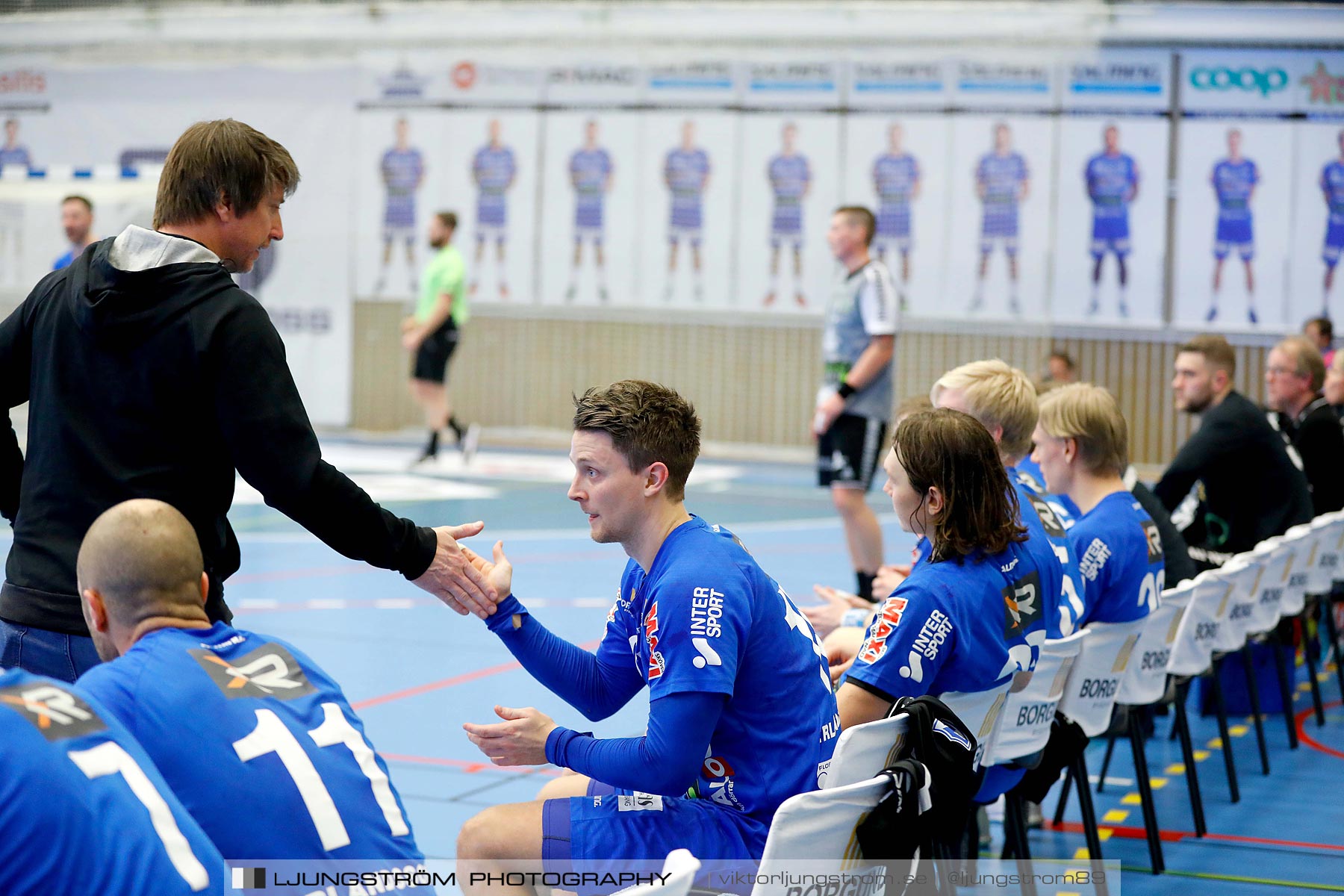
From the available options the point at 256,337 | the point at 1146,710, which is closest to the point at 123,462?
the point at 256,337

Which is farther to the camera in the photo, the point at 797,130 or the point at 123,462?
the point at 797,130

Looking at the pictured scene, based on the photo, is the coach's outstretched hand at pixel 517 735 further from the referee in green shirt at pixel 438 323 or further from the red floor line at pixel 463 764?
the referee in green shirt at pixel 438 323

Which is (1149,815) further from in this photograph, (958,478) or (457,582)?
(457,582)

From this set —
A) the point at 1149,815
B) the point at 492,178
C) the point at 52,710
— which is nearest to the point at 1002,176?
the point at 492,178

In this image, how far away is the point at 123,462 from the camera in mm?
2594

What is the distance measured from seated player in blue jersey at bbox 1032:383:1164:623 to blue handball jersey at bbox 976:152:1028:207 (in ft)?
36.0

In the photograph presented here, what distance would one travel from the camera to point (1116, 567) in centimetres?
394

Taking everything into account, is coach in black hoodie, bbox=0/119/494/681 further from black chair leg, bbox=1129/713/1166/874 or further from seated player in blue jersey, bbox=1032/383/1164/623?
black chair leg, bbox=1129/713/1166/874

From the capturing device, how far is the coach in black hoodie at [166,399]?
8.45ft

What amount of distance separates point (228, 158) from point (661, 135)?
539 inches

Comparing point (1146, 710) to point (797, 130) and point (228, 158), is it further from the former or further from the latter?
point (797, 130)

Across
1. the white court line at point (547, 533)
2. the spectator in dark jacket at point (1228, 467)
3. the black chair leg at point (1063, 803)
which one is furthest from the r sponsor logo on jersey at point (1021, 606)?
the white court line at point (547, 533)

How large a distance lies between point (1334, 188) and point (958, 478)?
1286 cm

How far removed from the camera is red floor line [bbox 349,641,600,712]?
5.63 meters
